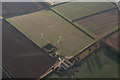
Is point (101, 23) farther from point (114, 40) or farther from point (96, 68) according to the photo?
point (96, 68)

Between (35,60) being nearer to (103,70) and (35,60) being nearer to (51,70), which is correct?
(51,70)

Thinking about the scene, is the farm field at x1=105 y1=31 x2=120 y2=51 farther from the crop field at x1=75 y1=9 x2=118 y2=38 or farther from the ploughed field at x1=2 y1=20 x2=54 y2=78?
the ploughed field at x1=2 y1=20 x2=54 y2=78

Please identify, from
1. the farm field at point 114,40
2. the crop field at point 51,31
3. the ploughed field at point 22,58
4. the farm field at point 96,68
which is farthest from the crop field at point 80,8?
the farm field at point 96,68

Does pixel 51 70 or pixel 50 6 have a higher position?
pixel 50 6

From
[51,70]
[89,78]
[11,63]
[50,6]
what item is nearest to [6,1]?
[50,6]

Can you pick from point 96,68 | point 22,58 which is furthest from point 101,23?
point 22,58

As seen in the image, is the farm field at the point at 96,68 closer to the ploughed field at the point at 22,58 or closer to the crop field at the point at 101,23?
the ploughed field at the point at 22,58

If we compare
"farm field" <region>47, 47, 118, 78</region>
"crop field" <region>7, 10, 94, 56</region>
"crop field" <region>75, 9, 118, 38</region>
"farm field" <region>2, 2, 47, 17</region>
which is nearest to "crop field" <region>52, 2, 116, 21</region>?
"crop field" <region>75, 9, 118, 38</region>
